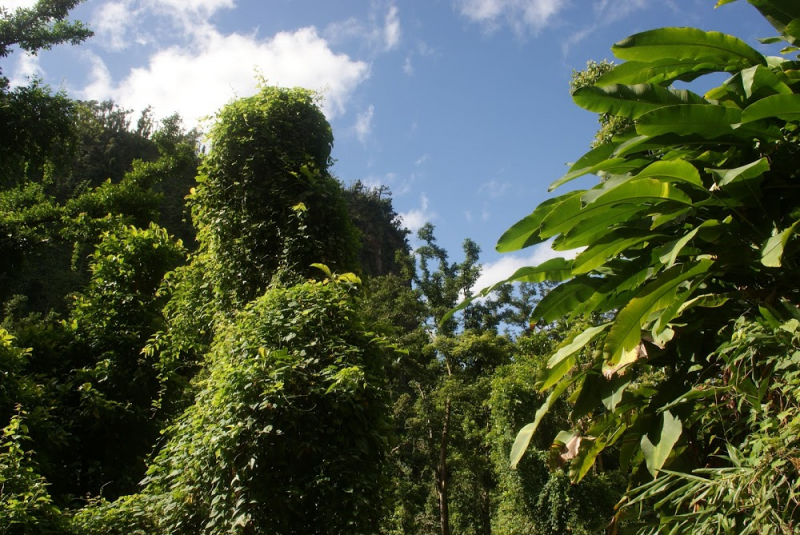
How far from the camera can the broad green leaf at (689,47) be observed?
1.40 metres

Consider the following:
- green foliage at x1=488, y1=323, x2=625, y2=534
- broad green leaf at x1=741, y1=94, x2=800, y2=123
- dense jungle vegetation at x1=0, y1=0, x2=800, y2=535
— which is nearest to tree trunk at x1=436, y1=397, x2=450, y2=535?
green foliage at x1=488, y1=323, x2=625, y2=534

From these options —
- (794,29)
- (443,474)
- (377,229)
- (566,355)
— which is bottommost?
(443,474)

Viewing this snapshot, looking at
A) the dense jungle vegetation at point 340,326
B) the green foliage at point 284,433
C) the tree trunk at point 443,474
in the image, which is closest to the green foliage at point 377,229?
the tree trunk at point 443,474

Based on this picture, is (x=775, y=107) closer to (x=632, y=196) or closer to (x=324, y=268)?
(x=632, y=196)

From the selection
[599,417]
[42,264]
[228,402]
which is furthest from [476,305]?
[599,417]

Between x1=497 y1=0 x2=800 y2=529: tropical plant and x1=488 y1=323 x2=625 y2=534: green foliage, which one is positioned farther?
x1=488 y1=323 x2=625 y2=534: green foliage

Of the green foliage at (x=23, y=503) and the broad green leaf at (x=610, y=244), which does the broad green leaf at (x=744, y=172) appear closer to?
the broad green leaf at (x=610, y=244)

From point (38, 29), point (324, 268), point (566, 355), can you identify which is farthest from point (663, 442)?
point (38, 29)

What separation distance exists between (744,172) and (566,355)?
60 cm

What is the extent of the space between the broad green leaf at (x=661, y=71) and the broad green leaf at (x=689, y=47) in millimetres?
28

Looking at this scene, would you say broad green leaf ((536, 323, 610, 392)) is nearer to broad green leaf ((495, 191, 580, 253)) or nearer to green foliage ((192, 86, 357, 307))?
broad green leaf ((495, 191, 580, 253))

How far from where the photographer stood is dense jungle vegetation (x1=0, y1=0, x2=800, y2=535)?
1209mm

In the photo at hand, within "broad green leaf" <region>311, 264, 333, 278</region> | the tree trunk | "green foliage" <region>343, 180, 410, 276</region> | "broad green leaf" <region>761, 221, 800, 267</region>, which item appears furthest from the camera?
"green foliage" <region>343, 180, 410, 276</region>

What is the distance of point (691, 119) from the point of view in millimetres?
1268
